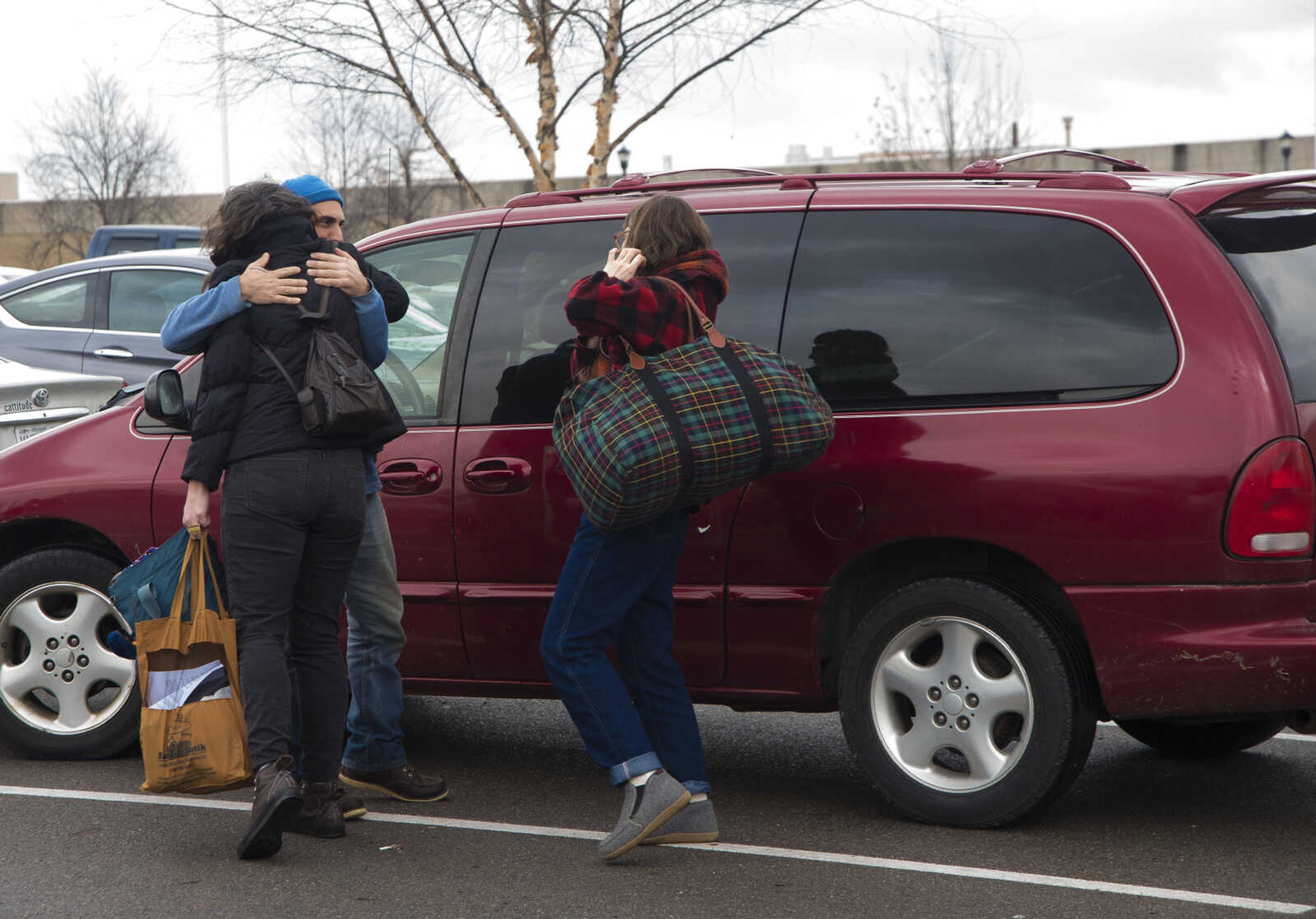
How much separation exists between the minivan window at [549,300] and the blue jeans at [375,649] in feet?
1.59

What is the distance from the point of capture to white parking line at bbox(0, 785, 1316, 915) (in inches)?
144

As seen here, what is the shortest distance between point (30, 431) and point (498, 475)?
11.6ft

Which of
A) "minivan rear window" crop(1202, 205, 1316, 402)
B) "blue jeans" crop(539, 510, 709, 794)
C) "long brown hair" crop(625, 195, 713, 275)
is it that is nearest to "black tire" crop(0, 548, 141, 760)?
"blue jeans" crop(539, 510, 709, 794)

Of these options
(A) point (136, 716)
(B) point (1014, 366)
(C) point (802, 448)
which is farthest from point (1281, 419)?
(A) point (136, 716)

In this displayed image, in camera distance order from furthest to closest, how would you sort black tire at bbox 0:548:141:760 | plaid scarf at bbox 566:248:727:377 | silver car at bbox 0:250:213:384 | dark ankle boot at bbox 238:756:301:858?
silver car at bbox 0:250:213:384
black tire at bbox 0:548:141:760
dark ankle boot at bbox 238:756:301:858
plaid scarf at bbox 566:248:727:377

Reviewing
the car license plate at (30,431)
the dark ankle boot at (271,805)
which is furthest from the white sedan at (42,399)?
the dark ankle boot at (271,805)

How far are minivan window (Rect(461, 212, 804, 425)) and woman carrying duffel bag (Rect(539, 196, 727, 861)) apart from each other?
14.9 inches

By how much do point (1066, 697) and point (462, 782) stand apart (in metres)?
1.98

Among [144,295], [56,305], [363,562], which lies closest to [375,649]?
[363,562]

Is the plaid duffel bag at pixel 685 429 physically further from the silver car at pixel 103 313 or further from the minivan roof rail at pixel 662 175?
the silver car at pixel 103 313

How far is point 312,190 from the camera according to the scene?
4.31 meters

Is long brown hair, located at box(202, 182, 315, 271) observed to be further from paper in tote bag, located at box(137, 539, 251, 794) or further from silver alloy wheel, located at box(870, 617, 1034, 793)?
silver alloy wheel, located at box(870, 617, 1034, 793)

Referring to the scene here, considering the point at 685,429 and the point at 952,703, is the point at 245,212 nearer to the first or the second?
the point at 685,429

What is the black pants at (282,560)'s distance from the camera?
4.01 metres
